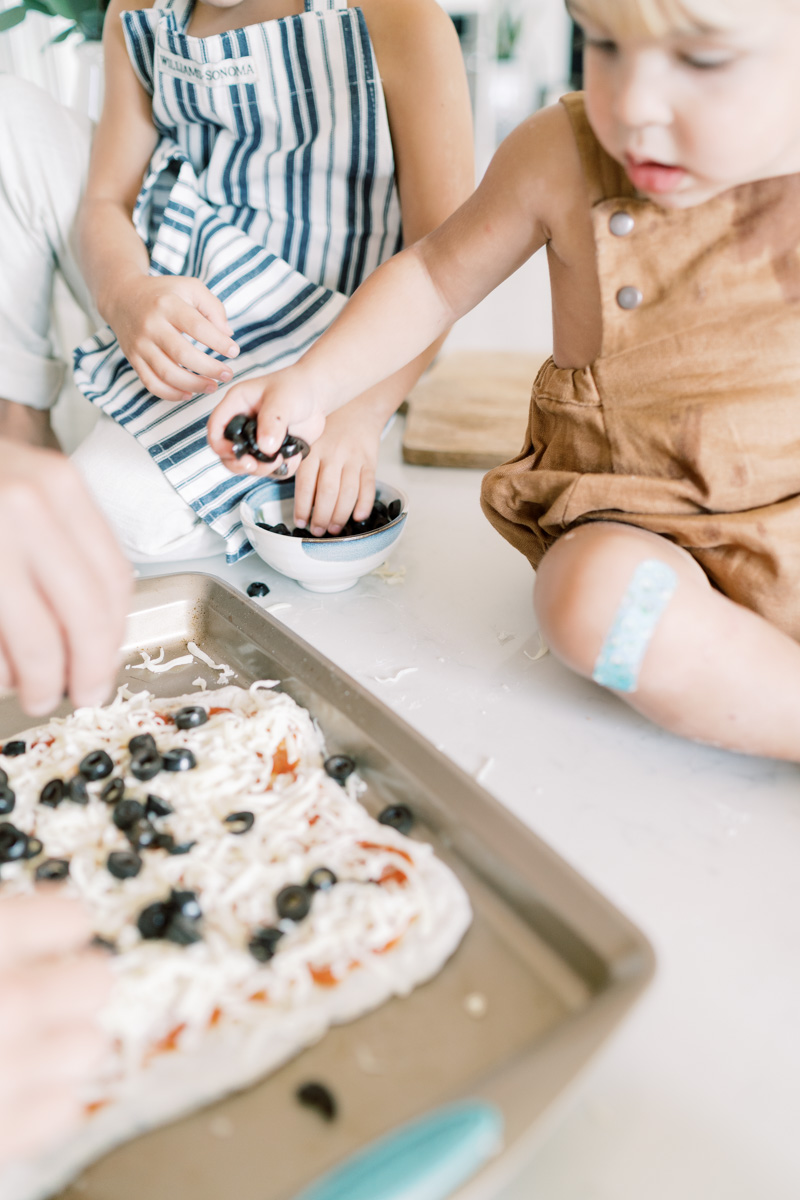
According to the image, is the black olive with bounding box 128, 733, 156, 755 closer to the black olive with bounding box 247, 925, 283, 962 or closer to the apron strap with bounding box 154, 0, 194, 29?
the black olive with bounding box 247, 925, 283, 962

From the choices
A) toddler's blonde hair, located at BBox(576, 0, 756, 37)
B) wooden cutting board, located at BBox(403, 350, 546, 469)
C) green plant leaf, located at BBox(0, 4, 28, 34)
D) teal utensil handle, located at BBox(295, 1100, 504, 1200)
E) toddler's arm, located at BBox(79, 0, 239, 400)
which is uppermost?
green plant leaf, located at BBox(0, 4, 28, 34)

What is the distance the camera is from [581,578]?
0.63 metres

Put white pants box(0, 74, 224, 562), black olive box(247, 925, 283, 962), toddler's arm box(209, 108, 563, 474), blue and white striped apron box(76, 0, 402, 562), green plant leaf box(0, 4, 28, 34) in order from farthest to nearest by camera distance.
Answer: green plant leaf box(0, 4, 28, 34) → white pants box(0, 74, 224, 562) → blue and white striped apron box(76, 0, 402, 562) → toddler's arm box(209, 108, 563, 474) → black olive box(247, 925, 283, 962)

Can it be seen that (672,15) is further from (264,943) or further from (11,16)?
(11,16)

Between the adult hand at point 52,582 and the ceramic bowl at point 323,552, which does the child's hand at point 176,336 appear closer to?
the ceramic bowl at point 323,552

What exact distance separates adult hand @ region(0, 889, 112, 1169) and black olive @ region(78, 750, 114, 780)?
178mm

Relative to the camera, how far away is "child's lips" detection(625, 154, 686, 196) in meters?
0.59

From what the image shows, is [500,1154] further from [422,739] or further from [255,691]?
[255,691]

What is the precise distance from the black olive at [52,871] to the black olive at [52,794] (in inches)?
2.1

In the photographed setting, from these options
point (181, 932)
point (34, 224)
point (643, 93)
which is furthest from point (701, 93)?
point (34, 224)

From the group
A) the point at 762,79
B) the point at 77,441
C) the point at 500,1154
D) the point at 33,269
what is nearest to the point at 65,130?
the point at 33,269

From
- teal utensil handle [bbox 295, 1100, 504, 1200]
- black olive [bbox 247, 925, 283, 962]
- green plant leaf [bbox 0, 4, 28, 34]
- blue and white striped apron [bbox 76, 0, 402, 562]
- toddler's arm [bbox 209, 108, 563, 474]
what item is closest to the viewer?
teal utensil handle [bbox 295, 1100, 504, 1200]

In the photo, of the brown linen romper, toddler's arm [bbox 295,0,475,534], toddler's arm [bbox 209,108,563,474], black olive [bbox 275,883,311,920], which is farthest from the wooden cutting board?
black olive [bbox 275,883,311,920]

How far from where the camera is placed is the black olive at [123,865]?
21.0 inches
